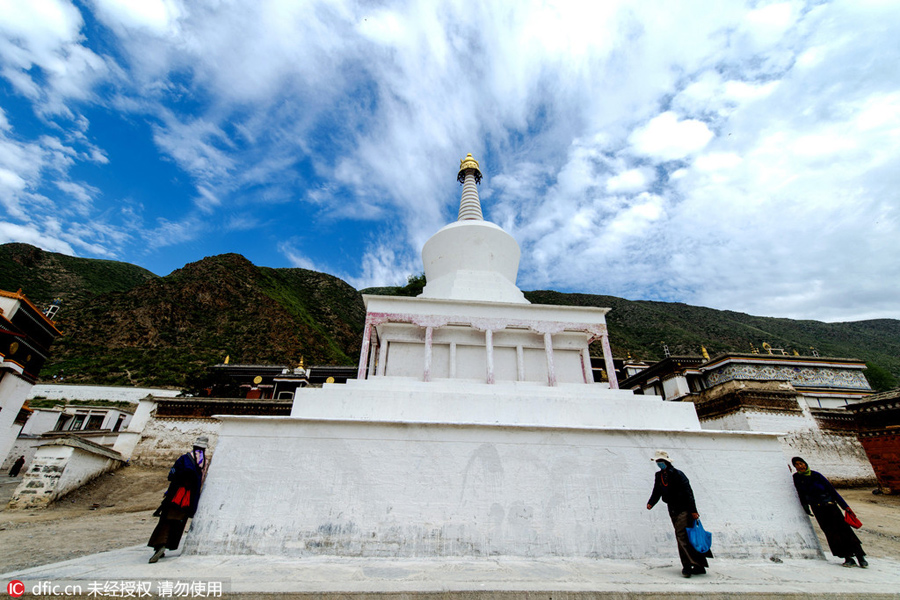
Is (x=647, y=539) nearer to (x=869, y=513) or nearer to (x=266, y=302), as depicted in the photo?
(x=869, y=513)

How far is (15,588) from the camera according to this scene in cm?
324

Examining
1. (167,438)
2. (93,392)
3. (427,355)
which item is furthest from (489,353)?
(93,392)

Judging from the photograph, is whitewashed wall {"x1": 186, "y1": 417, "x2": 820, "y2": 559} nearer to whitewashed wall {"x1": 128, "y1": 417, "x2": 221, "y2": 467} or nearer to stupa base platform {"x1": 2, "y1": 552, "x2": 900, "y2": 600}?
stupa base platform {"x1": 2, "y1": 552, "x2": 900, "y2": 600}

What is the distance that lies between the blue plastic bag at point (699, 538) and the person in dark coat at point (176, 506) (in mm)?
6217

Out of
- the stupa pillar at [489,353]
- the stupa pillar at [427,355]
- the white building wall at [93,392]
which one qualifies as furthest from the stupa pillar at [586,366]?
the white building wall at [93,392]

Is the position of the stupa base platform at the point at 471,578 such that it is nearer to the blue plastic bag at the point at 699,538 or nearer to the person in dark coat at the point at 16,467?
the blue plastic bag at the point at 699,538

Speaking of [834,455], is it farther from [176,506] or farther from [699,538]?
[176,506]

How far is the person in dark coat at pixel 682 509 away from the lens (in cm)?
459

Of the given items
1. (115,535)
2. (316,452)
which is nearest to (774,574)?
(316,452)

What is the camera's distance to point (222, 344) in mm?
38719

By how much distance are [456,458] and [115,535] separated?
6.89 m

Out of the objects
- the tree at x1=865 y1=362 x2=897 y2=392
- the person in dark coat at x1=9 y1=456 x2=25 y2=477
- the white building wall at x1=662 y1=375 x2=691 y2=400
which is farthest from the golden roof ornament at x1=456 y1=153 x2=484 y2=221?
the tree at x1=865 y1=362 x2=897 y2=392

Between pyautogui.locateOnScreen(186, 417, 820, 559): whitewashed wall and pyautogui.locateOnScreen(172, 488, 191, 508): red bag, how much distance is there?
4.21ft

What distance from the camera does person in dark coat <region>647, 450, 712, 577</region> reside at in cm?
459
